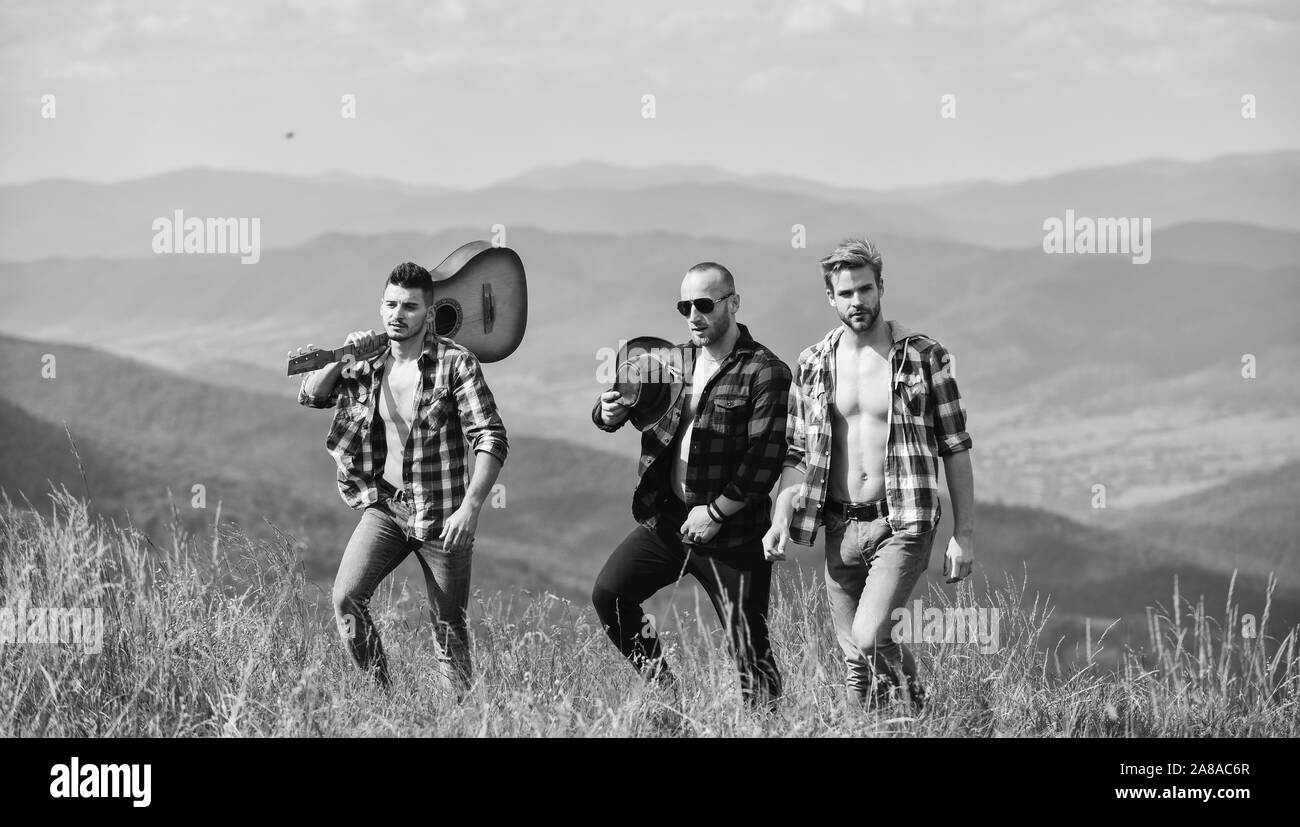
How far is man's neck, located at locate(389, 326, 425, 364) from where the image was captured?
5.64 meters

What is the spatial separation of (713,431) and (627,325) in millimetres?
89740

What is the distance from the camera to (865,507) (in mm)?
5172

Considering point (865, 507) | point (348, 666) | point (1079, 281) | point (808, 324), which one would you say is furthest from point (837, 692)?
point (1079, 281)

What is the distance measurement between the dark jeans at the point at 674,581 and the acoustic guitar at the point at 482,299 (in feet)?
3.62

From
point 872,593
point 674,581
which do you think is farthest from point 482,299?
point 872,593

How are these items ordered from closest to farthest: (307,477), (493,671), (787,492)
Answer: (787,492) → (493,671) → (307,477)

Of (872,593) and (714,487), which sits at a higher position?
(714,487)

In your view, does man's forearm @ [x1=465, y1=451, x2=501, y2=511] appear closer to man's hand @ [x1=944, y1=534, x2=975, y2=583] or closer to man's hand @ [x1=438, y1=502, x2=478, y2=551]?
man's hand @ [x1=438, y1=502, x2=478, y2=551]

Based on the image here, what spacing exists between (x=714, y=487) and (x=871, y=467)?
0.62m

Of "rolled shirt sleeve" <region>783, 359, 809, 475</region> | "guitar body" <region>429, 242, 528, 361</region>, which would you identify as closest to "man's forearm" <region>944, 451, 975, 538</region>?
"rolled shirt sleeve" <region>783, 359, 809, 475</region>

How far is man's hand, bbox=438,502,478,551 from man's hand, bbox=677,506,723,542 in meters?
0.84

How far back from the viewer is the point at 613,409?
536cm

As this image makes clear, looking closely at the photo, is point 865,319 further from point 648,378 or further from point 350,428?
point 350,428

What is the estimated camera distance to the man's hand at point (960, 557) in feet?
16.5
